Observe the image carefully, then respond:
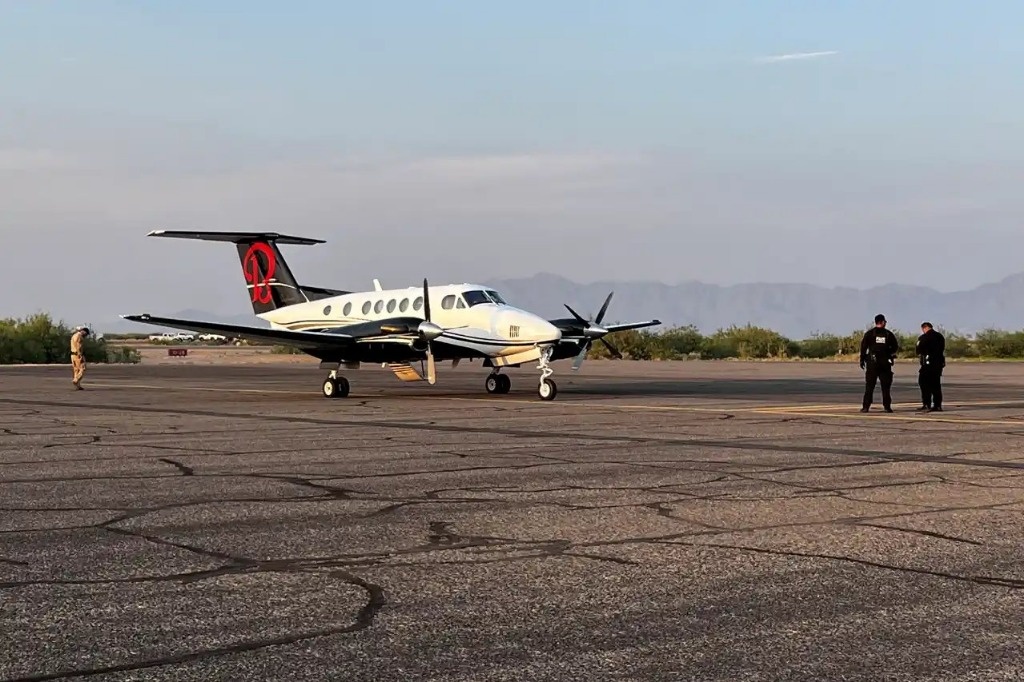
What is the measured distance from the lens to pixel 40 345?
66250 millimetres

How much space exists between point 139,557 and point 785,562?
4325 millimetres

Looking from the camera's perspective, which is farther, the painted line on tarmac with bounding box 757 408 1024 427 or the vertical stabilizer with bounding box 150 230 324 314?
the vertical stabilizer with bounding box 150 230 324 314

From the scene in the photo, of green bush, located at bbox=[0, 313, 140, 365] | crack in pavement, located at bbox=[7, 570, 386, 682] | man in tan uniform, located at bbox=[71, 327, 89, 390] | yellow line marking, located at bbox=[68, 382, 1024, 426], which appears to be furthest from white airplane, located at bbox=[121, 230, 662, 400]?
green bush, located at bbox=[0, 313, 140, 365]

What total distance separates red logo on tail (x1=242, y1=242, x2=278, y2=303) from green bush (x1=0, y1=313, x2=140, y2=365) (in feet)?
106

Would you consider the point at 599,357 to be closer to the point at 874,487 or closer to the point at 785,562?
the point at 874,487

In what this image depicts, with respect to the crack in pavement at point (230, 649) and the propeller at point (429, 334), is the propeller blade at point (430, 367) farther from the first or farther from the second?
the crack in pavement at point (230, 649)

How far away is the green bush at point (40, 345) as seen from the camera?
64750 mm

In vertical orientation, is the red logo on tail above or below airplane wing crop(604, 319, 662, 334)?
above

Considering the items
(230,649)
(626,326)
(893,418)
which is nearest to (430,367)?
(626,326)

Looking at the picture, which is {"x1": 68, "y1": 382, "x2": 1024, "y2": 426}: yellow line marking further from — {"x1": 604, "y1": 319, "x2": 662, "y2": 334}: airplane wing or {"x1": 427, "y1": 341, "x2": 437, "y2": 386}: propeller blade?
{"x1": 604, "y1": 319, "x2": 662, "y2": 334}: airplane wing

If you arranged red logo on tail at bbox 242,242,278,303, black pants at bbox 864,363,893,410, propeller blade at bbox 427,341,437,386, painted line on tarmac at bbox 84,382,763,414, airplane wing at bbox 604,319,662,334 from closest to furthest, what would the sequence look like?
1. black pants at bbox 864,363,893,410
2. painted line on tarmac at bbox 84,382,763,414
3. propeller blade at bbox 427,341,437,386
4. airplane wing at bbox 604,319,662,334
5. red logo on tail at bbox 242,242,278,303

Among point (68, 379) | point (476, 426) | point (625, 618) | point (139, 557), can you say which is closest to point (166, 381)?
point (68, 379)

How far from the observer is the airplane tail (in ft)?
112

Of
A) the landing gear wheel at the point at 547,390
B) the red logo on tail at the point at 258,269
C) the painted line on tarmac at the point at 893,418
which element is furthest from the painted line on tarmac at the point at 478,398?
the red logo on tail at the point at 258,269
